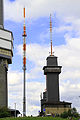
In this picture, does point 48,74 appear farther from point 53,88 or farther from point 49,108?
point 49,108

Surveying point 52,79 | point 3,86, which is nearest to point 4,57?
point 3,86

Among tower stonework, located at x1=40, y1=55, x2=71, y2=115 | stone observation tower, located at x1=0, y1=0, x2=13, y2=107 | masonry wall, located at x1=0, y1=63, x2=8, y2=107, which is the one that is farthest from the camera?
tower stonework, located at x1=40, y1=55, x2=71, y2=115

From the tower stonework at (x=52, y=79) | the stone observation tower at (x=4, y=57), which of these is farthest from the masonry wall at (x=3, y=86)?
the tower stonework at (x=52, y=79)

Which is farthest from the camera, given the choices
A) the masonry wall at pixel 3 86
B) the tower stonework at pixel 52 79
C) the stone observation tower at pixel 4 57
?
the tower stonework at pixel 52 79

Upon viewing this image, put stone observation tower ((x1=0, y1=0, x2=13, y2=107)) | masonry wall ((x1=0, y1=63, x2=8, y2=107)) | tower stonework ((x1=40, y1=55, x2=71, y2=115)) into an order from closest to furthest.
Answer: masonry wall ((x1=0, y1=63, x2=8, y2=107)) < stone observation tower ((x1=0, y1=0, x2=13, y2=107)) < tower stonework ((x1=40, y1=55, x2=71, y2=115))

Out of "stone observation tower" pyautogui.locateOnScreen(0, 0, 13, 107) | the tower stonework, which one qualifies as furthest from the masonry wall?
the tower stonework

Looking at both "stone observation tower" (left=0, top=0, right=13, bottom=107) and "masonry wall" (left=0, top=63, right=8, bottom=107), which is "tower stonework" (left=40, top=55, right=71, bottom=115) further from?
"masonry wall" (left=0, top=63, right=8, bottom=107)

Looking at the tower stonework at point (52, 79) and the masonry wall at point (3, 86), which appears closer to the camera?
the masonry wall at point (3, 86)

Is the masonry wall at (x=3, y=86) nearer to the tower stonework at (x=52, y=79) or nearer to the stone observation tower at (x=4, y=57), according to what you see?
the stone observation tower at (x=4, y=57)

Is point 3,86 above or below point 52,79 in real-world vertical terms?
below

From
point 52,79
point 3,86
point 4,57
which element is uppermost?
point 4,57

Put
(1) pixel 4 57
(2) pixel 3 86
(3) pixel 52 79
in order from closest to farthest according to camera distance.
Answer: (2) pixel 3 86
(1) pixel 4 57
(3) pixel 52 79

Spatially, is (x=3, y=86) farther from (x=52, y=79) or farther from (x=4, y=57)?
(x=52, y=79)

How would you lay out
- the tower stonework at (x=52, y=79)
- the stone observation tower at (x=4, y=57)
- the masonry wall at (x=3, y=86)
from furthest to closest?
1. the tower stonework at (x=52, y=79)
2. the stone observation tower at (x=4, y=57)
3. the masonry wall at (x=3, y=86)
